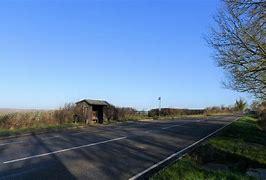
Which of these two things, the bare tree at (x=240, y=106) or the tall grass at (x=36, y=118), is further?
the bare tree at (x=240, y=106)

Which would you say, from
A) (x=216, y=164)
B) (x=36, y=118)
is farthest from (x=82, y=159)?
(x=36, y=118)

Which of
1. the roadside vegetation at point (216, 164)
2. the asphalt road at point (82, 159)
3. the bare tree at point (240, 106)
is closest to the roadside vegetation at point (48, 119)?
the asphalt road at point (82, 159)

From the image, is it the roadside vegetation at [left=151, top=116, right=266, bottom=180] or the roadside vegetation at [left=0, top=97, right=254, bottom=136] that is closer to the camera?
the roadside vegetation at [left=151, top=116, right=266, bottom=180]

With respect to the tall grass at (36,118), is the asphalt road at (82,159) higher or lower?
lower

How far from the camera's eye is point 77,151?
53.3 feet

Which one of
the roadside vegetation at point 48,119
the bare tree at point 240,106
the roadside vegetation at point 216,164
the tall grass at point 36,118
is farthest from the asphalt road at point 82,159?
the bare tree at point 240,106

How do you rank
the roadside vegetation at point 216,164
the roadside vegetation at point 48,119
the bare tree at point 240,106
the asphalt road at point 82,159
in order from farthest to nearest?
the bare tree at point 240,106 → the roadside vegetation at point 48,119 → the asphalt road at point 82,159 → the roadside vegetation at point 216,164

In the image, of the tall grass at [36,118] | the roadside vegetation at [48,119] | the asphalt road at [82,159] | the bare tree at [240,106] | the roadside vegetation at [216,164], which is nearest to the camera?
the roadside vegetation at [216,164]

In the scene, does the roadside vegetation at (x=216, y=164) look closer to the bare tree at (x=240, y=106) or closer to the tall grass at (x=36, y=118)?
the tall grass at (x=36, y=118)

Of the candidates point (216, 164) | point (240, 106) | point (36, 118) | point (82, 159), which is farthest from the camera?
point (240, 106)

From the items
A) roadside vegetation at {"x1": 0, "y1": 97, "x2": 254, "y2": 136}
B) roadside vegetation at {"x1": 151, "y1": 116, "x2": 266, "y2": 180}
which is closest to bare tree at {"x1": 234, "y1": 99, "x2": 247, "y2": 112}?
roadside vegetation at {"x1": 0, "y1": 97, "x2": 254, "y2": 136}

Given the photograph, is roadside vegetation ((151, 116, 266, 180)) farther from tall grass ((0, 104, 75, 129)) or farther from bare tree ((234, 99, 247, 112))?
bare tree ((234, 99, 247, 112))

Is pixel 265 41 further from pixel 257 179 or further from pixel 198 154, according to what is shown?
pixel 257 179

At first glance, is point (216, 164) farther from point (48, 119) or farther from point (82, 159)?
point (48, 119)
